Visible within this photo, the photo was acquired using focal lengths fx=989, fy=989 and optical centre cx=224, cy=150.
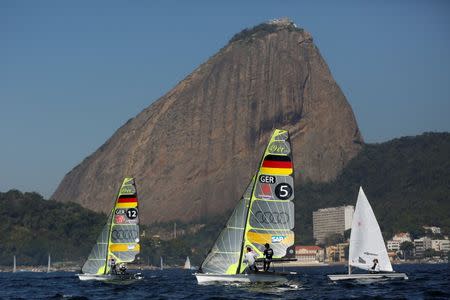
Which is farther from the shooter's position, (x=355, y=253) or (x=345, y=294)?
(x=355, y=253)

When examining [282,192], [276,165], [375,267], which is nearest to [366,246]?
[375,267]

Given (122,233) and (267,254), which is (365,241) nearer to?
(267,254)

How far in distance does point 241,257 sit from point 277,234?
2964 mm

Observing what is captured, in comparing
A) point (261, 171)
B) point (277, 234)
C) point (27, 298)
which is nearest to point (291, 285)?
point (277, 234)

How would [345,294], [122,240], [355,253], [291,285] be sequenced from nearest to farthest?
[345,294]
[291,285]
[355,253]
[122,240]

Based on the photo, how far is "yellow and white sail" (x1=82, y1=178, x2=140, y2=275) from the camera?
9262cm

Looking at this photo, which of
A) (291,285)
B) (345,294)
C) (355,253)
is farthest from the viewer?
(355,253)

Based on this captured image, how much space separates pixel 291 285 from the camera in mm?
67938

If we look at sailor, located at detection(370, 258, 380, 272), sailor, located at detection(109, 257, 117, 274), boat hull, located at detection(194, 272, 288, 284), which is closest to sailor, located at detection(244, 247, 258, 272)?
boat hull, located at detection(194, 272, 288, 284)

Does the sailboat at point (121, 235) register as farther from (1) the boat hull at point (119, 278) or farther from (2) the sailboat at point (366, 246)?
(2) the sailboat at point (366, 246)

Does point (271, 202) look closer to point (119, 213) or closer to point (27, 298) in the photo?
point (27, 298)

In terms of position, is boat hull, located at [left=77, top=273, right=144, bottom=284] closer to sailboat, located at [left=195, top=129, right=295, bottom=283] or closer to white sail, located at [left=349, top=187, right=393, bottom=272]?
sailboat, located at [left=195, top=129, right=295, bottom=283]

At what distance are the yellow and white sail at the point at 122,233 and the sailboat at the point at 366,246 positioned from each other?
2375cm

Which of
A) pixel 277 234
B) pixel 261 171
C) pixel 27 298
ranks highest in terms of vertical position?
pixel 261 171
